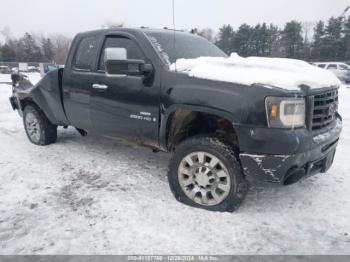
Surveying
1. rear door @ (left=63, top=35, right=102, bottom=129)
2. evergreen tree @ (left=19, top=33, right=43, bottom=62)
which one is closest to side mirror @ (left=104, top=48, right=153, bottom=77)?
rear door @ (left=63, top=35, right=102, bottom=129)

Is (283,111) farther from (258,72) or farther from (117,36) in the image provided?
(117,36)

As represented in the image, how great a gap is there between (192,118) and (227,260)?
150 centimetres

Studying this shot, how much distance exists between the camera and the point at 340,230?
313 cm

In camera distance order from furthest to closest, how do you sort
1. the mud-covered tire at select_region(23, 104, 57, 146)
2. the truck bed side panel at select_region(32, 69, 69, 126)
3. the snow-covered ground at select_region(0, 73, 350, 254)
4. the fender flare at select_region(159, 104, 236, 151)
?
the mud-covered tire at select_region(23, 104, 57, 146)
the truck bed side panel at select_region(32, 69, 69, 126)
the fender flare at select_region(159, 104, 236, 151)
the snow-covered ground at select_region(0, 73, 350, 254)

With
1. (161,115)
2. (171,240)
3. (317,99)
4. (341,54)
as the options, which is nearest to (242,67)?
(317,99)

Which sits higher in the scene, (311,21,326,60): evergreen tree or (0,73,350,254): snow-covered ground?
(311,21,326,60): evergreen tree

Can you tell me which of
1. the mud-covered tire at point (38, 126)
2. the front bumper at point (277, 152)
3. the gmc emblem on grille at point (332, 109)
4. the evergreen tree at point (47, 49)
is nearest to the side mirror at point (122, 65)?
the front bumper at point (277, 152)

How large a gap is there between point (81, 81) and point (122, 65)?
1199 millimetres

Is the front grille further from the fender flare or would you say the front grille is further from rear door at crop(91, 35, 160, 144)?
rear door at crop(91, 35, 160, 144)

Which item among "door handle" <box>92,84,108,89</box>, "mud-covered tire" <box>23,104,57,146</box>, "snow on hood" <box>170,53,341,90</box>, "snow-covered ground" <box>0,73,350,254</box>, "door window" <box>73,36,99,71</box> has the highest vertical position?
"door window" <box>73,36,99,71</box>

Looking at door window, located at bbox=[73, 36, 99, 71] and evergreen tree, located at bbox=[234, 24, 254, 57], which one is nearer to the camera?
door window, located at bbox=[73, 36, 99, 71]

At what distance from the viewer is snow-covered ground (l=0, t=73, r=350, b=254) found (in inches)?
113

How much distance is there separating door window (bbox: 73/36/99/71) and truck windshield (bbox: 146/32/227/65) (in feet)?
2.99

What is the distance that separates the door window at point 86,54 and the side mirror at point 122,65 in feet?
2.95
